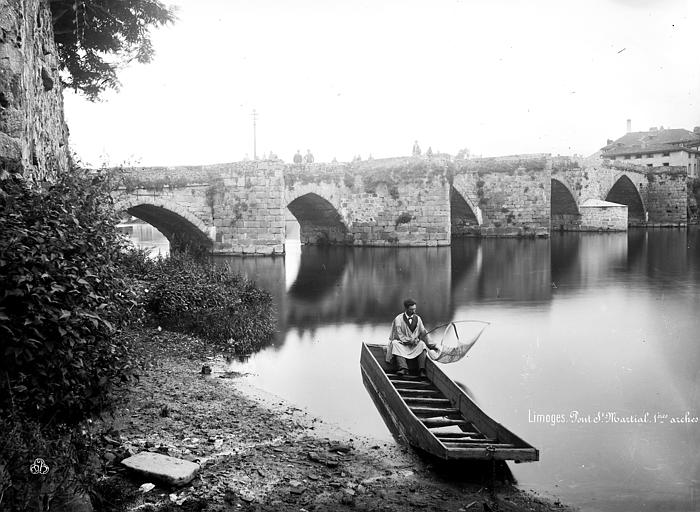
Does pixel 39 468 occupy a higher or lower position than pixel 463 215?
lower

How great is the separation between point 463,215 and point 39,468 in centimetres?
2624

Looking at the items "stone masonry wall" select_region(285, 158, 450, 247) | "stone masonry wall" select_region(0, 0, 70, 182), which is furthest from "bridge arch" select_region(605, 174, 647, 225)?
"stone masonry wall" select_region(0, 0, 70, 182)

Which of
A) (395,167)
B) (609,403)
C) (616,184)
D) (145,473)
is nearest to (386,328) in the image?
(609,403)

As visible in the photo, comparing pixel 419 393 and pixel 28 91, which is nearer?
pixel 28 91

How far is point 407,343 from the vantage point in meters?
7.16

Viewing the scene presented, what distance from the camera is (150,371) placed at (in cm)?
716

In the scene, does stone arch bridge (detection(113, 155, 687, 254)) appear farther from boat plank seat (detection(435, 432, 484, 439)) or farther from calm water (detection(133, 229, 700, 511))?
boat plank seat (detection(435, 432, 484, 439))

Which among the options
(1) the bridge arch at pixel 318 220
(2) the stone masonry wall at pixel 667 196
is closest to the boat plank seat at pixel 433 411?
(1) the bridge arch at pixel 318 220

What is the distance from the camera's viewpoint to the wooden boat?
459cm

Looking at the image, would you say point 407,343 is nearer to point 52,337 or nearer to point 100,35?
point 52,337

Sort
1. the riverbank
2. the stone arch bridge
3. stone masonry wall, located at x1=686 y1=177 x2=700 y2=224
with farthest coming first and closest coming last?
stone masonry wall, located at x1=686 y1=177 x2=700 y2=224
the stone arch bridge
the riverbank

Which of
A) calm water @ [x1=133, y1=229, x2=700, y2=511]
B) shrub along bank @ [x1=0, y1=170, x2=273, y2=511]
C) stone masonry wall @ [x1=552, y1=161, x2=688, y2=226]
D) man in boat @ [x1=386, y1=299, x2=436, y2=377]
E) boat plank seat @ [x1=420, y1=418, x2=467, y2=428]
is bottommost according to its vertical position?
calm water @ [x1=133, y1=229, x2=700, y2=511]

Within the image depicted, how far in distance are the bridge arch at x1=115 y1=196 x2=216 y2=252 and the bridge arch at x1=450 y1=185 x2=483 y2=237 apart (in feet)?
38.3

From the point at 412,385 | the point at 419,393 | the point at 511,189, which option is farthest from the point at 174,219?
the point at 419,393
